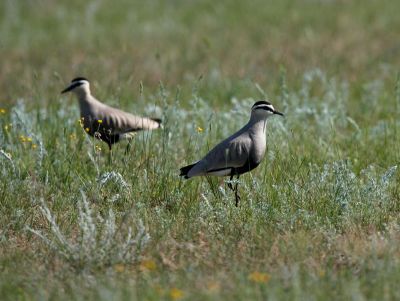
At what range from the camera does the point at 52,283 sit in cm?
541

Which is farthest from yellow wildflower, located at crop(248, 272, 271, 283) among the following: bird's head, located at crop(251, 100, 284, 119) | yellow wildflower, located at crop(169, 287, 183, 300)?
bird's head, located at crop(251, 100, 284, 119)

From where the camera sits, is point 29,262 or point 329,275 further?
point 29,262

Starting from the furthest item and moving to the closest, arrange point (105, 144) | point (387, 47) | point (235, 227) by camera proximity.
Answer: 1. point (387, 47)
2. point (105, 144)
3. point (235, 227)

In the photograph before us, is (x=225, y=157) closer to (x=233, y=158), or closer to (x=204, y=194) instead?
(x=233, y=158)

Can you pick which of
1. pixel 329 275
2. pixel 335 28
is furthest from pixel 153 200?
pixel 335 28

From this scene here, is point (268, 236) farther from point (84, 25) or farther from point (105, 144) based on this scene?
point (84, 25)

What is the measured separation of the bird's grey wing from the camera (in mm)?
7180

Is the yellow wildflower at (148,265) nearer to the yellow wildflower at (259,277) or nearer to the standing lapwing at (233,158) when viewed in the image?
the yellow wildflower at (259,277)

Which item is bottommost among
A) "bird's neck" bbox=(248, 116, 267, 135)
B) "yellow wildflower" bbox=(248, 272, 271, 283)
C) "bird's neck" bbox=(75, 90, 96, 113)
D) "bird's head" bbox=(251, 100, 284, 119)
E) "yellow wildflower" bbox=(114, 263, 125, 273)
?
"yellow wildflower" bbox=(248, 272, 271, 283)

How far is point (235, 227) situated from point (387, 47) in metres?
8.90

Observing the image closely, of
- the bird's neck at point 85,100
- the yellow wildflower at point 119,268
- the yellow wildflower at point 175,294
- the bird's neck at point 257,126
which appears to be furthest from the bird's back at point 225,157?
the yellow wildflower at point 175,294

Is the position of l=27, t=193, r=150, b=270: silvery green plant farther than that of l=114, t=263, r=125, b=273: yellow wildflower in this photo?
Yes

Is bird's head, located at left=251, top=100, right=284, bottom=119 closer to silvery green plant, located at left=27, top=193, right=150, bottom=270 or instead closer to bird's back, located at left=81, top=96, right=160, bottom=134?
bird's back, located at left=81, top=96, right=160, bottom=134

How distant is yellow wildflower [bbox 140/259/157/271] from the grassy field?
0.6 inches
